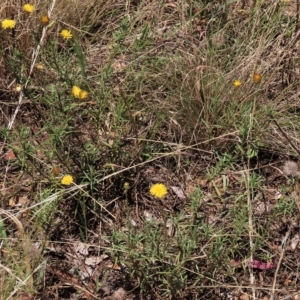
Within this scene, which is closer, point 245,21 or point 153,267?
point 153,267

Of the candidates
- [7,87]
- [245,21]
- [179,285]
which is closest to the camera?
[179,285]

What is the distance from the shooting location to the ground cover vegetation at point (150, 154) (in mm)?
2016

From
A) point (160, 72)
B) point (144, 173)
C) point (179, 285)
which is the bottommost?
point (179, 285)

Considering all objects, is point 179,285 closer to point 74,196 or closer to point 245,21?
point 74,196

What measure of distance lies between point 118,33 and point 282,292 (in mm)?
1497

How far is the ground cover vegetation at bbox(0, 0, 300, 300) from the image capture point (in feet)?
6.61

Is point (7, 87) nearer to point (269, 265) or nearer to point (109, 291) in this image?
point (109, 291)

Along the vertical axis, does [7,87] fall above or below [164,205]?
above

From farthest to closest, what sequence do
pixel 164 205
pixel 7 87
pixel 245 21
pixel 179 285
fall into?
pixel 245 21 → pixel 7 87 → pixel 164 205 → pixel 179 285

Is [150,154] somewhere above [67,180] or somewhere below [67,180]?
below

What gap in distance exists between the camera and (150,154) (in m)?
2.31

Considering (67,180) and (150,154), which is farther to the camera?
(150,154)

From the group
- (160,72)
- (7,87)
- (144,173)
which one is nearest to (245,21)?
(160,72)

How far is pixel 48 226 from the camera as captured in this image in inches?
79.4
